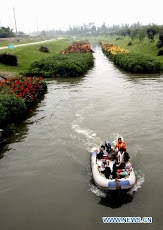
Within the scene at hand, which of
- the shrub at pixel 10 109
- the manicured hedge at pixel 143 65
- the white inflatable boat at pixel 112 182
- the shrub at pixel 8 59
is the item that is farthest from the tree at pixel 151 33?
the white inflatable boat at pixel 112 182

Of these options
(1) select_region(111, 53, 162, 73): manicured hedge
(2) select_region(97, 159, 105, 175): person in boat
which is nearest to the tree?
(1) select_region(111, 53, 162, 73): manicured hedge

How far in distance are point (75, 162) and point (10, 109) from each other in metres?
6.05

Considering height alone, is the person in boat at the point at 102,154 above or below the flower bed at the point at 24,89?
below

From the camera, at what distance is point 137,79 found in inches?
1012

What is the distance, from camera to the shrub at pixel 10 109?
1259 centimetres

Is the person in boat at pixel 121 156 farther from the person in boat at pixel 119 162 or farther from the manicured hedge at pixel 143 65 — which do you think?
the manicured hedge at pixel 143 65

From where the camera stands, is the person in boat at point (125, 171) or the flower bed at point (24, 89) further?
the flower bed at point (24, 89)

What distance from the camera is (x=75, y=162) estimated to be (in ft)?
33.2

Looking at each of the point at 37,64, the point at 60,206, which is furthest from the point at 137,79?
the point at 60,206

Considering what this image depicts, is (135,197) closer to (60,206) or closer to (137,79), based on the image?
(60,206)

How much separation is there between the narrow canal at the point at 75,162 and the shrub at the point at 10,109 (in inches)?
30.3

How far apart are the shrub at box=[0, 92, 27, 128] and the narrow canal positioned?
2.53 ft

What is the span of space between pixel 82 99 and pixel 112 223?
1319cm

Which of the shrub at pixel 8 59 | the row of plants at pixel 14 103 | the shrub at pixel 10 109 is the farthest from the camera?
the shrub at pixel 8 59
